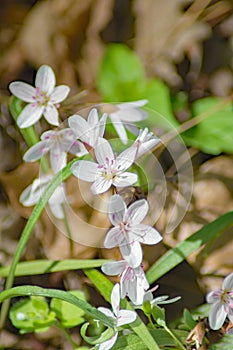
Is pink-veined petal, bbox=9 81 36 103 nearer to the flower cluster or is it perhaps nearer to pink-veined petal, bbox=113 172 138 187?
the flower cluster

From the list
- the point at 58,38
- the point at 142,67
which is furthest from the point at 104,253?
the point at 58,38

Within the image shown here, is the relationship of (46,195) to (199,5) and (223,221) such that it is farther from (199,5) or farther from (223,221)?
(199,5)

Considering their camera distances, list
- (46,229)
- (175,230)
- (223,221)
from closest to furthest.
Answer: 1. (223,221)
2. (175,230)
3. (46,229)

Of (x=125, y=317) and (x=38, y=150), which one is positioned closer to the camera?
(x=125, y=317)

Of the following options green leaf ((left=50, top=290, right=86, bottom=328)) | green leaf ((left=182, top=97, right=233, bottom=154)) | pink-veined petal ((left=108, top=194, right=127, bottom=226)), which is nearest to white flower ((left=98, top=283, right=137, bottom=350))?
pink-veined petal ((left=108, top=194, right=127, bottom=226))

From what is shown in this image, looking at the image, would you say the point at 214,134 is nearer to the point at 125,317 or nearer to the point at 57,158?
the point at 57,158

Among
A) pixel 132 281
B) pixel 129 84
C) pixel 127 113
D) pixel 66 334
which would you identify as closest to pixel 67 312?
pixel 66 334

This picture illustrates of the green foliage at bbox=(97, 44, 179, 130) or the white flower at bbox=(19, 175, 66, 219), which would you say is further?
the green foliage at bbox=(97, 44, 179, 130)
